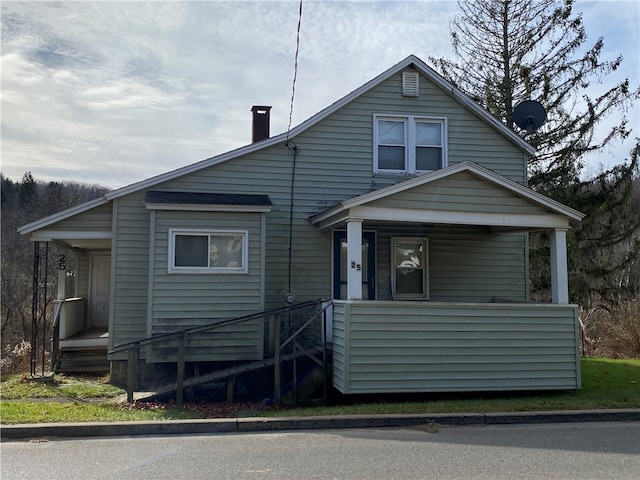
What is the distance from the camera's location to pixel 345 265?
12742 mm

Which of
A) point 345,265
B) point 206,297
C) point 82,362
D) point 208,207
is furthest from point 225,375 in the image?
point 82,362

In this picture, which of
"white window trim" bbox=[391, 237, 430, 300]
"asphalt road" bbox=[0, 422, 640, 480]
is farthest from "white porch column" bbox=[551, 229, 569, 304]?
"asphalt road" bbox=[0, 422, 640, 480]

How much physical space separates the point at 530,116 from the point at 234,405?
955 centimetres

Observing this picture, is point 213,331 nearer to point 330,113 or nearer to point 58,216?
point 58,216

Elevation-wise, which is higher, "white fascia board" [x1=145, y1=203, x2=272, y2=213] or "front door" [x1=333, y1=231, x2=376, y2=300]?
"white fascia board" [x1=145, y1=203, x2=272, y2=213]

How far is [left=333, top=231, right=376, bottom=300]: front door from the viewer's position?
41.8 ft

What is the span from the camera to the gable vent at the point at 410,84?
43.1ft

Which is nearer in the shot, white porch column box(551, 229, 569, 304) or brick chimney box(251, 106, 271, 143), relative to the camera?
white porch column box(551, 229, 569, 304)

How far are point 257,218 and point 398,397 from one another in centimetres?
417

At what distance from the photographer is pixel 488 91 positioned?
21328mm

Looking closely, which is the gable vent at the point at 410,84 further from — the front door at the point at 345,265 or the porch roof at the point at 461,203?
the porch roof at the point at 461,203

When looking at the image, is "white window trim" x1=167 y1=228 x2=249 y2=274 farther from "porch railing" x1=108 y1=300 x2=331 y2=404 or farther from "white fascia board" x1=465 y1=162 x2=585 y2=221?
"white fascia board" x1=465 y1=162 x2=585 y2=221

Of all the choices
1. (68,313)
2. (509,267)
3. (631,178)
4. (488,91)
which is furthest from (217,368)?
(631,178)

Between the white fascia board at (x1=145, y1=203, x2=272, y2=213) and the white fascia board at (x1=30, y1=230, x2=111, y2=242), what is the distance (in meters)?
1.51
